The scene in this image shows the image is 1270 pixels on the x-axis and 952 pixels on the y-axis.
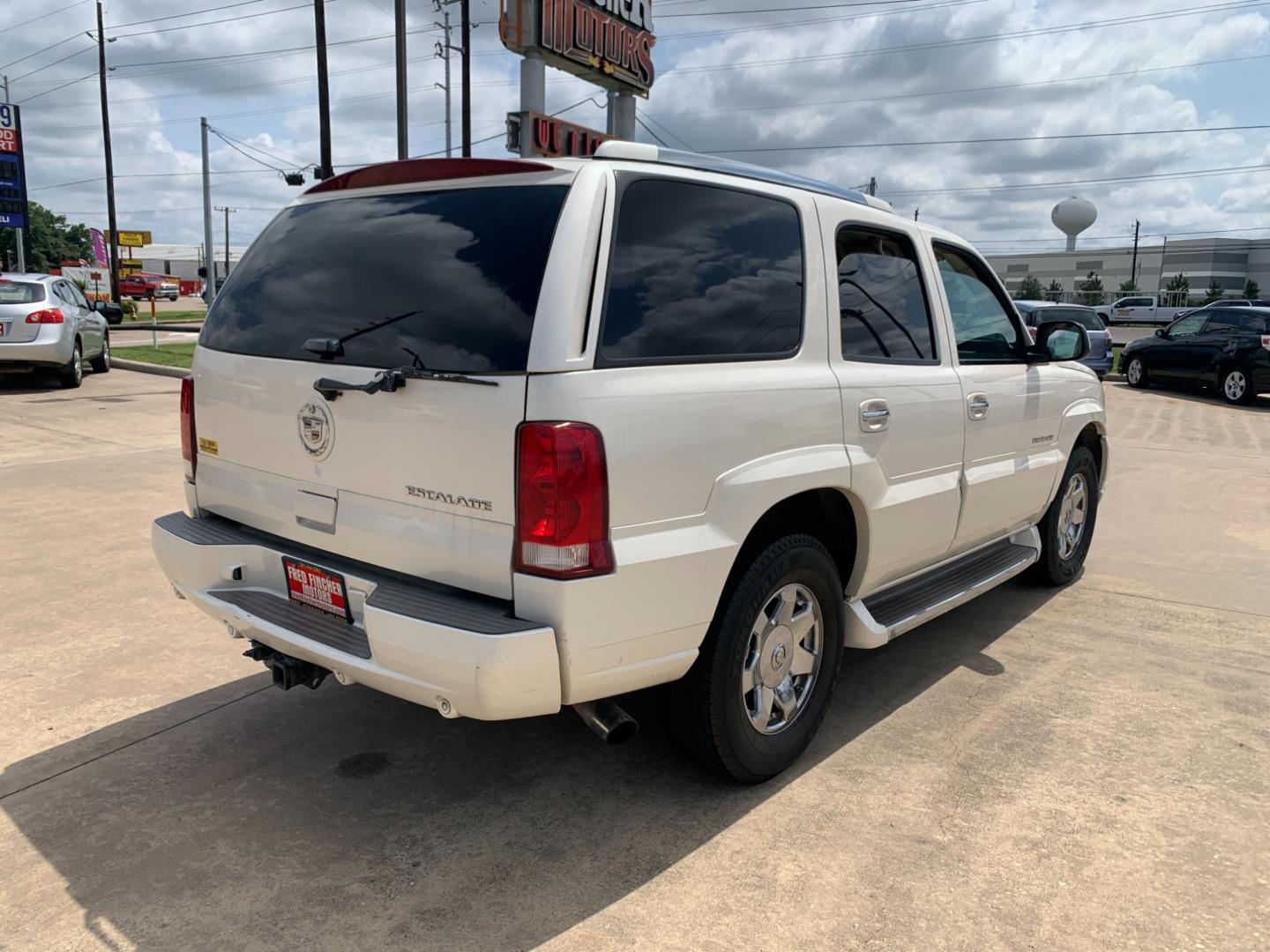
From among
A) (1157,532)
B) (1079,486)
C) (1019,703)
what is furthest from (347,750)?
(1157,532)

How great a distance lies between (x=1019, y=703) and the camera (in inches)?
157

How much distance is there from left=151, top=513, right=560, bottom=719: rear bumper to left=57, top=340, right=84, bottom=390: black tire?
12496 millimetres

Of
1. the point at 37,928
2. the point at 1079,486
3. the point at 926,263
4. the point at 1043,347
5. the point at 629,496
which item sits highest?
the point at 926,263

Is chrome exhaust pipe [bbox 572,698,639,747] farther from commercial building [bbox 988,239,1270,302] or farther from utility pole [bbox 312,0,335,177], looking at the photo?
commercial building [bbox 988,239,1270,302]

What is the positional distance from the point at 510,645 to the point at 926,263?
264 centimetres

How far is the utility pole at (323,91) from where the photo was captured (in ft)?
72.8

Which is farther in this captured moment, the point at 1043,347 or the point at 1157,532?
the point at 1157,532

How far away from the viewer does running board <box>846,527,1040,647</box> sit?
3604 millimetres

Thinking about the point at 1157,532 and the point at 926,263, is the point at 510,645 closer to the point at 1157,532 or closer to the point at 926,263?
the point at 926,263

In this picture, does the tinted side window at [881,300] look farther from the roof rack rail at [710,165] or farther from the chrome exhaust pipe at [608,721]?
the chrome exhaust pipe at [608,721]

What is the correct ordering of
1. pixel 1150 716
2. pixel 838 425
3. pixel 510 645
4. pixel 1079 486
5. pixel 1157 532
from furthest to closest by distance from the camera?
1. pixel 1157 532
2. pixel 1079 486
3. pixel 1150 716
4. pixel 838 425
5. pixel 510 645

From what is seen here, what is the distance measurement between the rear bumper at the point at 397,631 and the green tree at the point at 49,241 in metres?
87.4

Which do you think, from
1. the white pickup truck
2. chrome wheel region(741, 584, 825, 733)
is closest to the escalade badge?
chrome wheel region(741, 584, 825, 733)

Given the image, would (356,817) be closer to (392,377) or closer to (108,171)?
(392,377)
